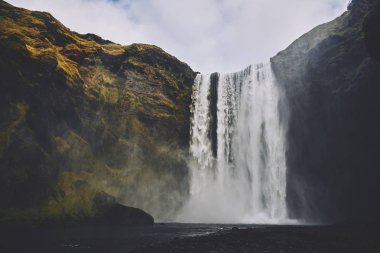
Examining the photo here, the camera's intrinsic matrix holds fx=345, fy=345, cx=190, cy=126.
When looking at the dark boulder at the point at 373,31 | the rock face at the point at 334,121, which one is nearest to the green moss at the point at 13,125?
the rock face at the point at 334,121

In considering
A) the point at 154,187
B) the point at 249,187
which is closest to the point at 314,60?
the point at 249,187

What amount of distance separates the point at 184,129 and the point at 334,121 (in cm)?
2462

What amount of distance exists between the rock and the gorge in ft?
10.5

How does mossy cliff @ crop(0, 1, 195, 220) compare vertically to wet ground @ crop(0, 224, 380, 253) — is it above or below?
above

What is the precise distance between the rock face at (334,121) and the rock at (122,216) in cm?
2260

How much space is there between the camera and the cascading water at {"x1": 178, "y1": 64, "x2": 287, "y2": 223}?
173 ft

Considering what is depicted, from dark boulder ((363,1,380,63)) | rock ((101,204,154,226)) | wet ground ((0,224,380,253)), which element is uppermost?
dark boulder ((363,1,380,63))

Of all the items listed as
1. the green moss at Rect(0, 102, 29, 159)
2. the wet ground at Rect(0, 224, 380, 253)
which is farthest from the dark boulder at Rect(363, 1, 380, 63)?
the green moss at Rect(0, 102, 29, 159)

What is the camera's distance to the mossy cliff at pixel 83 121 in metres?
42.5

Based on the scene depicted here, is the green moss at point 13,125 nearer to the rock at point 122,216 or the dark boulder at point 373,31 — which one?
the rock at point 122,216

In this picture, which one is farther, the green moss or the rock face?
the rock face

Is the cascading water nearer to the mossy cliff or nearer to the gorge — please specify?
the gorge

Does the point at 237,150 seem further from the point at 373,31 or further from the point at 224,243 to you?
the point at 224,243

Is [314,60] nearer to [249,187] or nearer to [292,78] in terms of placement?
[292,78]
